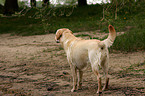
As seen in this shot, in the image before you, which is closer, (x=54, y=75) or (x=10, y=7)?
(x=54, y=75)

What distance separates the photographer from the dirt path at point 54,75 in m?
4.97

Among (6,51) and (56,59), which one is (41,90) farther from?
(6,51)

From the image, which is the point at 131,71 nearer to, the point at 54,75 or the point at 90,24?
the point at 54,75

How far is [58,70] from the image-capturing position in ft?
23.5

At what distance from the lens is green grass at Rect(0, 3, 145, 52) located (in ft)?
31.4

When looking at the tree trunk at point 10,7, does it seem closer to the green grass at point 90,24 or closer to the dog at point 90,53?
the green grass at point 90,24

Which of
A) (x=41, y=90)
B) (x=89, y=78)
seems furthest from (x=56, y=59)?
(x=41, y=90)

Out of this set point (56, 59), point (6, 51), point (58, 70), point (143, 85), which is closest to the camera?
point (143, 85)

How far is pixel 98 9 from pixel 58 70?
13.4 m

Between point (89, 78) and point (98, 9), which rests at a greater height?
point (98, 9)

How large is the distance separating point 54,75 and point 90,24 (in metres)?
9.03

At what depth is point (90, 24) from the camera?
598 inches

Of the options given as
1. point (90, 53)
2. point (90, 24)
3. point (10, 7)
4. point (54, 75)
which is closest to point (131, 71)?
point (54, 75)

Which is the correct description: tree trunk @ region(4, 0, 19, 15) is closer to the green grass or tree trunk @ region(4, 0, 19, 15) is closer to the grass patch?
the green grass
